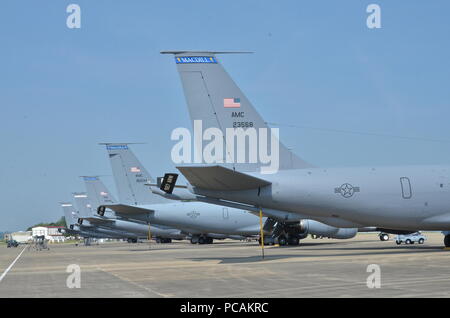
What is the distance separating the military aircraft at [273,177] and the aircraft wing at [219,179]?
0.04m

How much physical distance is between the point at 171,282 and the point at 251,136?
1210 cm

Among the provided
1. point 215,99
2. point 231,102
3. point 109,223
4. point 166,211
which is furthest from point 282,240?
point 109,223

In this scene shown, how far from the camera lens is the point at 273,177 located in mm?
28859

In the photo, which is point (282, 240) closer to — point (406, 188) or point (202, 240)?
point (202, 240)

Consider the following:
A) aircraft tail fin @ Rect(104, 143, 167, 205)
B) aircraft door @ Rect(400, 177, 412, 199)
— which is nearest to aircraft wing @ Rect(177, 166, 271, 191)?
aircraft door @ Rect(400, 177, 412, 199)

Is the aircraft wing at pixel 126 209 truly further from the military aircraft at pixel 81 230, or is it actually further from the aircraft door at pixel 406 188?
the military aircraft at pixel 81 230

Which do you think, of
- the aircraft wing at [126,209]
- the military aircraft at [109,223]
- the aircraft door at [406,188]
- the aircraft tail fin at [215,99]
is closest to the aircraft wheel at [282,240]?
the aircraft wing at [126,209]

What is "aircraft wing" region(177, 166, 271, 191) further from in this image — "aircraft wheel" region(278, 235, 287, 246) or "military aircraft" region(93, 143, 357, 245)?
"military aircraft" region(93, 143, 357, 245)

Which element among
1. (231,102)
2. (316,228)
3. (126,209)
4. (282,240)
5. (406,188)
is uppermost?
(231,102)

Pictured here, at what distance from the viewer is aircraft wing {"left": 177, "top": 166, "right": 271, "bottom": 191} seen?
985 inches

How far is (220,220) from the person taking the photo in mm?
58000

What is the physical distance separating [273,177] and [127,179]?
35.6 metres
